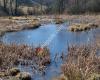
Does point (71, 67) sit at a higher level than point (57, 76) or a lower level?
higher

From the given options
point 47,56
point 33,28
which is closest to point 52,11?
point 33,28

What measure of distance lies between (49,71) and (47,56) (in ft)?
8.27

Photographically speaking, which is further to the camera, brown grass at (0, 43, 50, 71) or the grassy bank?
brown grass at (0, 43, 50, 71)

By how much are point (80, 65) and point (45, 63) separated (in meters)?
6.17

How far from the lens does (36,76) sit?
1647 centimetres

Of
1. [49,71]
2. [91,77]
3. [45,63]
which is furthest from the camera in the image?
[45,63]

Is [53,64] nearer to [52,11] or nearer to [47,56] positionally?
[47,56]

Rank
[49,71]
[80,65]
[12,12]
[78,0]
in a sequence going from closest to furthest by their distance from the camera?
[80,65], [49,71], [12,12], [78,0]

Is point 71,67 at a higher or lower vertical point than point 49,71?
higher

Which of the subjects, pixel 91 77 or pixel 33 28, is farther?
pixel 33 28

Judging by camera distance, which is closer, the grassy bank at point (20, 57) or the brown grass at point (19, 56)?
the grassy bank at point (20, 57)

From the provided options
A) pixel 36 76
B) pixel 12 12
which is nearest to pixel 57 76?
pixel 36 76

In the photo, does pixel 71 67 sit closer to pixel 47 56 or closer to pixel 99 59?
pixel 99 59

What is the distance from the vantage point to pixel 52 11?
268 feet
